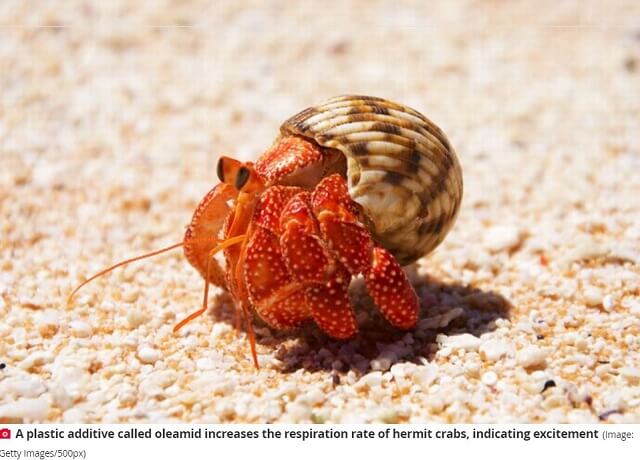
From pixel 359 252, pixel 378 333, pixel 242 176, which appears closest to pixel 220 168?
pixel 242 176

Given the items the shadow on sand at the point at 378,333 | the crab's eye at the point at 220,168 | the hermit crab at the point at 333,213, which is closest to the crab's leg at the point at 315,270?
the hermit crab at the point at 333,213

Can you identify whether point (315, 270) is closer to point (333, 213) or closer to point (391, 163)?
point (333, 213)

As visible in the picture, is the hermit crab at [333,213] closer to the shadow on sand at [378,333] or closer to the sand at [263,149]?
the shadow on sand at [378,333]

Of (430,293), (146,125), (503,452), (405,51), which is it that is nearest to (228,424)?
(503,452)

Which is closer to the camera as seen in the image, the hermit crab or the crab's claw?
the hermit crab

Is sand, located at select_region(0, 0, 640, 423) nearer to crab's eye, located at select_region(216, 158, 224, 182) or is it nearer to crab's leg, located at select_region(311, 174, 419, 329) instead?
crab's leg, located at select_region(311, 174, 419, 329)

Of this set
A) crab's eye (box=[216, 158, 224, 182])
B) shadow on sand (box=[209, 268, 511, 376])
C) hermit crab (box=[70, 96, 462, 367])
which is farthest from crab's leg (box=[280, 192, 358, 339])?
crab's eye (box=[216, 158, 224, 182])
